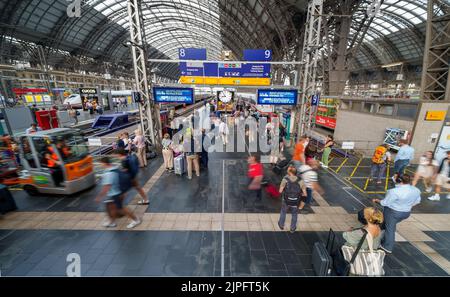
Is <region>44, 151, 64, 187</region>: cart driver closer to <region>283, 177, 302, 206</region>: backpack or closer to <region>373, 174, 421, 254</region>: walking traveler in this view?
<region>283, 177, 302, 206</region>: backpack

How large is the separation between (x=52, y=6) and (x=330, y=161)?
44.5m

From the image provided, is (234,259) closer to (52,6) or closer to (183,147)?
(183,147)

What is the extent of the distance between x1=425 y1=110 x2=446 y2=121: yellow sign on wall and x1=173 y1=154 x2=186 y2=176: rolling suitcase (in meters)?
12.6

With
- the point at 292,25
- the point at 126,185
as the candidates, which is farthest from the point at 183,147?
the point at 292,25

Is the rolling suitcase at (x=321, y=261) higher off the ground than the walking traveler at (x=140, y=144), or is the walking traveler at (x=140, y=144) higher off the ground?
the walking traveler at (x=140, y=144)

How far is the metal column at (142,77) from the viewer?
970 cm

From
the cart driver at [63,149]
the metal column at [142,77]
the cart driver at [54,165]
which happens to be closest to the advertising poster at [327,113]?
the metal column at [142,77]

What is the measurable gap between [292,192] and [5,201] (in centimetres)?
820

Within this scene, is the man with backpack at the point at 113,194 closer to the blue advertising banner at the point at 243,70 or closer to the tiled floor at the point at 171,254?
the tiled floor at the point at 171,254

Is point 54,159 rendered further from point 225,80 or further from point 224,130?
point 225,80

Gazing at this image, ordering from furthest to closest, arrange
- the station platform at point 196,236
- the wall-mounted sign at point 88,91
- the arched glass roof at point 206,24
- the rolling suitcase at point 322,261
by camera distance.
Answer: the wall-mounted sign at point 88,91
the arched glass roof at point 206,24
the station platform at point 196,236
the rolling suitcase at point 322,261

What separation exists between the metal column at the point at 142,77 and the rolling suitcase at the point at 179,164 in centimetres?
369

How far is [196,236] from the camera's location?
483cm

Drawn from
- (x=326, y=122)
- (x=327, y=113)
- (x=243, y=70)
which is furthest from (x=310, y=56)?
(x=326, y=122)
